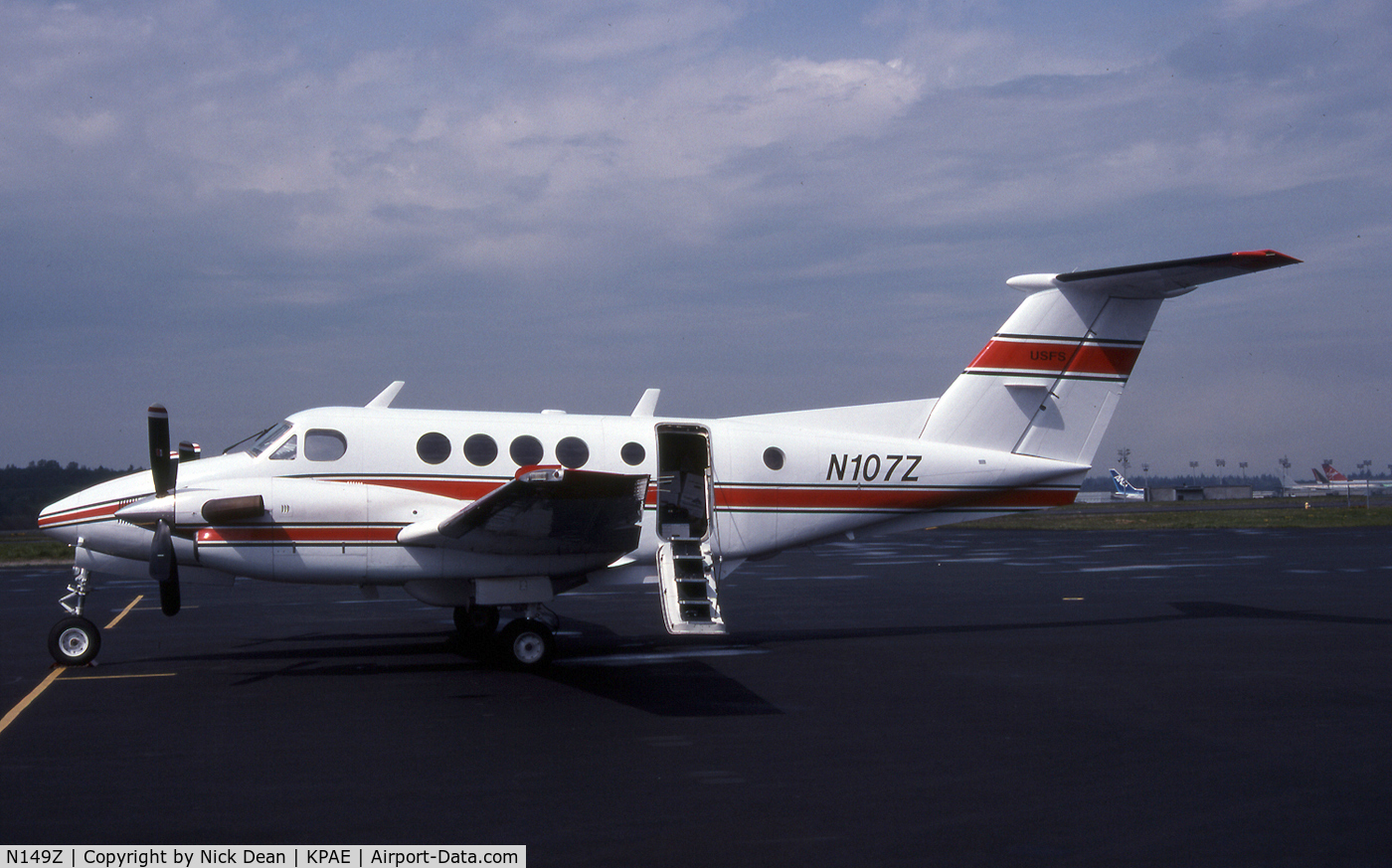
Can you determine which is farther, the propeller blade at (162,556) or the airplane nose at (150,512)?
the airplane nose at (150,512)

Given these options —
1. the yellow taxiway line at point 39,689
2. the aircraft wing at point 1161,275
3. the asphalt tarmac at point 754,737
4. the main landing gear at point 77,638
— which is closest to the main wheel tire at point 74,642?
the main landing gear at point 77,638

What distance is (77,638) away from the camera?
11539 millimetres

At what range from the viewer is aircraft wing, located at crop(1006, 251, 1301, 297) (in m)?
12.1

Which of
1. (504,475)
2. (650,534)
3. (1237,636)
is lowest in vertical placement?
(1237,636)

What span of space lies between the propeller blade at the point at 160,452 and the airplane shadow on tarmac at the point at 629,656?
7.56ft

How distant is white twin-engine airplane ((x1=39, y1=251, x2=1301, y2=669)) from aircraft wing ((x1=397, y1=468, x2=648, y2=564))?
31mm

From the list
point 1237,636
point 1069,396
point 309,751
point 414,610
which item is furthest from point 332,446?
point 1237,636

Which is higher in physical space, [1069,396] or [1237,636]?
[1069,396]

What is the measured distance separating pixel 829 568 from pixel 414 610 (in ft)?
37.8

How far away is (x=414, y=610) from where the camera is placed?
58.3ft

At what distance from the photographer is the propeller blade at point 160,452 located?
427 inches

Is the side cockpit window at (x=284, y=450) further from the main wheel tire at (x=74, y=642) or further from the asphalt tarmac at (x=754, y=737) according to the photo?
the main wheel tire at (x=74, y=642)

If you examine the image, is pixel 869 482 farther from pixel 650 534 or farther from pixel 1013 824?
pixel 1013 824

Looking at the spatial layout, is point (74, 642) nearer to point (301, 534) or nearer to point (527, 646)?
point (301, 534)
